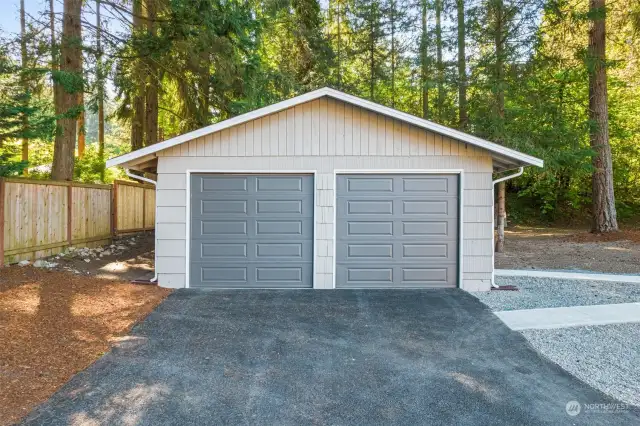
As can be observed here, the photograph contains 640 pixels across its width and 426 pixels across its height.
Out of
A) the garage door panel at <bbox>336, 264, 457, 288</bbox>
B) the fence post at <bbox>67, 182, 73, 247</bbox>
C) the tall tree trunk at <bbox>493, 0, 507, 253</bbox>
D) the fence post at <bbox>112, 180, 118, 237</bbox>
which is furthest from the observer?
the fence post at <bbox>112, 180, 118, 237</bbox>

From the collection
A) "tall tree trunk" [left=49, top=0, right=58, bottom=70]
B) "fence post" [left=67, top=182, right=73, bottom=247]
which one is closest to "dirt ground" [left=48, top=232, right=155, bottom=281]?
"fence post" [left=67, top=182, right=73, bottom=247]

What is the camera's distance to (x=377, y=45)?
15.7 meters

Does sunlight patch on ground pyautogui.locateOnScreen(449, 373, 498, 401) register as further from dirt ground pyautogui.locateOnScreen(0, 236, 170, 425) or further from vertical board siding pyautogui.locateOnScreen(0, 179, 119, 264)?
vertical board siding pyautogui.locateOnScreen(0, 179, 119, 264)

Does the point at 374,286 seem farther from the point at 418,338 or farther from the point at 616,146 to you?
the point at 616,146

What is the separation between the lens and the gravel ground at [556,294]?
19.6 ft

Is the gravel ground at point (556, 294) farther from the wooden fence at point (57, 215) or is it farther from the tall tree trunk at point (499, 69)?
the wooden fence at point (57, 215)

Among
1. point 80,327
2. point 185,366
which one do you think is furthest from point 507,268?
point 80,327

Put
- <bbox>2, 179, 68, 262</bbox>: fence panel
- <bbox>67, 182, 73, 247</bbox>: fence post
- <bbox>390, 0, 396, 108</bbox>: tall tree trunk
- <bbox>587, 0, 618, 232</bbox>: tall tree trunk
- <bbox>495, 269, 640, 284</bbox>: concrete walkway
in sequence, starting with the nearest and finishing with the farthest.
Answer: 1. <bbox>2, 179, 68, 262</bbox>: fence panel
2. <bbox>495, 269, 640, 284</bbox>: concrete walkway
3. <bbox>67, 182, 73, 247</bbox>: fence post
4. <bbox>587, 0, 618, 232</bbox>: tall tree trunk
5. <bbox>390, 0, 396, 108</bbox>: tall tree trunk

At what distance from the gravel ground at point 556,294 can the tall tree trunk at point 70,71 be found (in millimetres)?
9418

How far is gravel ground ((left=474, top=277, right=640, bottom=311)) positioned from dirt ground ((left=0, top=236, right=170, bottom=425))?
203 inches

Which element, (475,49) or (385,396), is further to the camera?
(475,49)

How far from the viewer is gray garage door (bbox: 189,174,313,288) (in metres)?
7.05

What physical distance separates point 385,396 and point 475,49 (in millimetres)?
11560

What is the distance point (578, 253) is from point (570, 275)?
11.0 feet
